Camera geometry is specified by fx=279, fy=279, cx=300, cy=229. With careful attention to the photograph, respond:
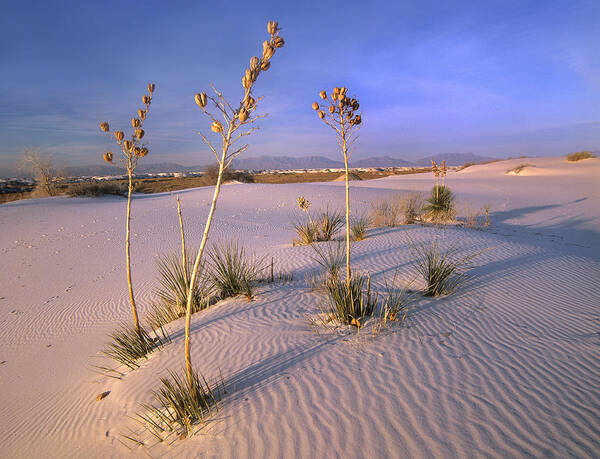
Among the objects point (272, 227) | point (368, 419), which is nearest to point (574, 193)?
point (272, 227)

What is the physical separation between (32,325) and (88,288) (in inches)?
50.2

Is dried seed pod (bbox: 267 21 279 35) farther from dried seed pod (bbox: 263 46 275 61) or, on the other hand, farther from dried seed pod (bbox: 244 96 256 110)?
dried seed pod (bbox: 244 96 256 110)

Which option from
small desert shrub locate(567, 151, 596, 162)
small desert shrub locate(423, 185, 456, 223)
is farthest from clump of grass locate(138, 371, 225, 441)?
small desert shrub locate(567, 151, 596, 162)

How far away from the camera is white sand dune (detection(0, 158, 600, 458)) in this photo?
1656mm

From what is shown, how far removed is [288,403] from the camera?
6.31 feet

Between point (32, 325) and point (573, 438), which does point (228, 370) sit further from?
point (32, 325)

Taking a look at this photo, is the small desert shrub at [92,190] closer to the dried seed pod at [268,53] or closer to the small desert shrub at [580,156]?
the dried seed pod at [268,53]

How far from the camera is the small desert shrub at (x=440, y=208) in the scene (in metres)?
9.23

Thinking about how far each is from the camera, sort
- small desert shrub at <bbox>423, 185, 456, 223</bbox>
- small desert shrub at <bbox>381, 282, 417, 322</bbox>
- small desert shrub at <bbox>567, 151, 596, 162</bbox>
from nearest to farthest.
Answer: small desert shrub at <bbox>381, 282, 417, 322</bbox> → small desert shrub at <bbox>423, 185, 456, 223</bbox> → small desert shrub at <bbox>567, 151, 596, 162</bbox>

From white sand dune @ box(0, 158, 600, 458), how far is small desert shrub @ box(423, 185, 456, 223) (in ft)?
10.7

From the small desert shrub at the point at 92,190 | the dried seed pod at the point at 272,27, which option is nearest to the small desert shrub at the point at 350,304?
the dried seed pod at the point at 272,27

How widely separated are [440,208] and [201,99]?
31.1 ft

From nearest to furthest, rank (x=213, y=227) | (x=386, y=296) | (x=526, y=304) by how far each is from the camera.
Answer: (x=526, y=304)
(x=386, y=296)
(x=213, y=227)

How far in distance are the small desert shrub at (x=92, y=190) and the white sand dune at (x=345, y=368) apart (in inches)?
A: 503
